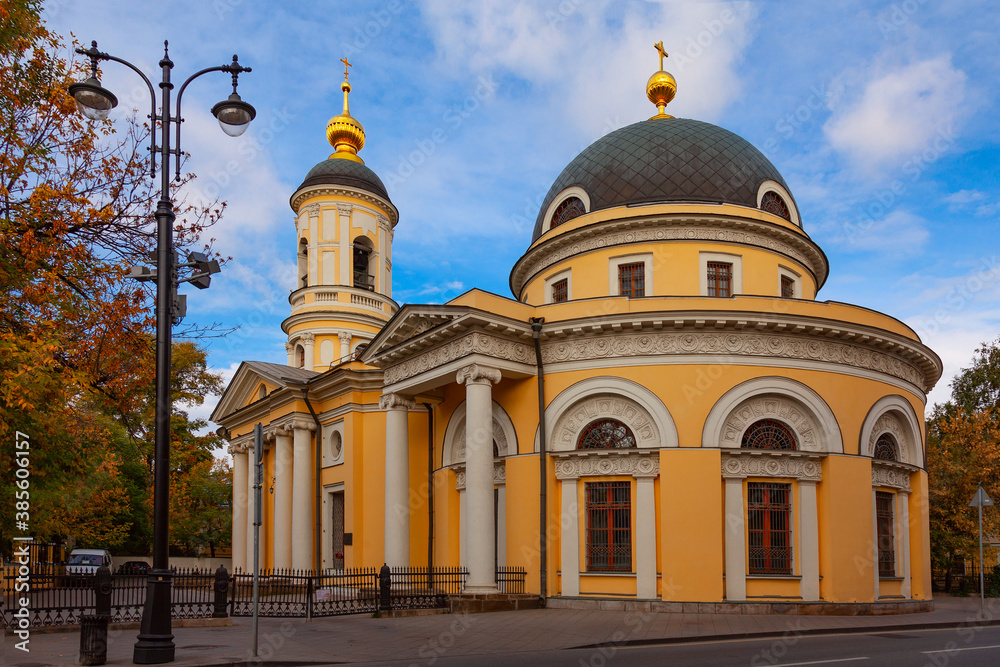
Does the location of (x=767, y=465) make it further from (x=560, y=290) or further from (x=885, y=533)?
(x=560, y=290)

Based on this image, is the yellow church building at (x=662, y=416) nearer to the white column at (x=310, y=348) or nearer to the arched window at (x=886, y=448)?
the arched window at (x=886, y=448)

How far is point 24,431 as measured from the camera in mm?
10555

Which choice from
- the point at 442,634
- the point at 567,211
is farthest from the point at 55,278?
the point at 567,211

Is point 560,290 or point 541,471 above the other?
point 560,290

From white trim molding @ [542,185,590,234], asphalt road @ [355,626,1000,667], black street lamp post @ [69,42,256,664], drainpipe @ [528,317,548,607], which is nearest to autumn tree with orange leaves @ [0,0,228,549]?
black street lamp post @ [69,42,256,664]

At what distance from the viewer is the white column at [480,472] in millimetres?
19328

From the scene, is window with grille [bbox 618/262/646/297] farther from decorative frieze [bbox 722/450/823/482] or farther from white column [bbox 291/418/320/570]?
white column [bbox 291/418/320/570]

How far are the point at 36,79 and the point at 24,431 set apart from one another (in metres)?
4.40

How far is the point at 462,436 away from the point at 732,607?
847 cm

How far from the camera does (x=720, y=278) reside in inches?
913

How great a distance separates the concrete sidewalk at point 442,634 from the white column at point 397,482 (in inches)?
142

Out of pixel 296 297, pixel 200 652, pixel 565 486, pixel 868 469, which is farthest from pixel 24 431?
pixel 296 297

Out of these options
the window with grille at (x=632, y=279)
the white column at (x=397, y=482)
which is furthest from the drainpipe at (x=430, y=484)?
the window with grille at (x=632, y=279)

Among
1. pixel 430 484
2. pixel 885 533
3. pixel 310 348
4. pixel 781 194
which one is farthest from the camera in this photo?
pixel 310 348
